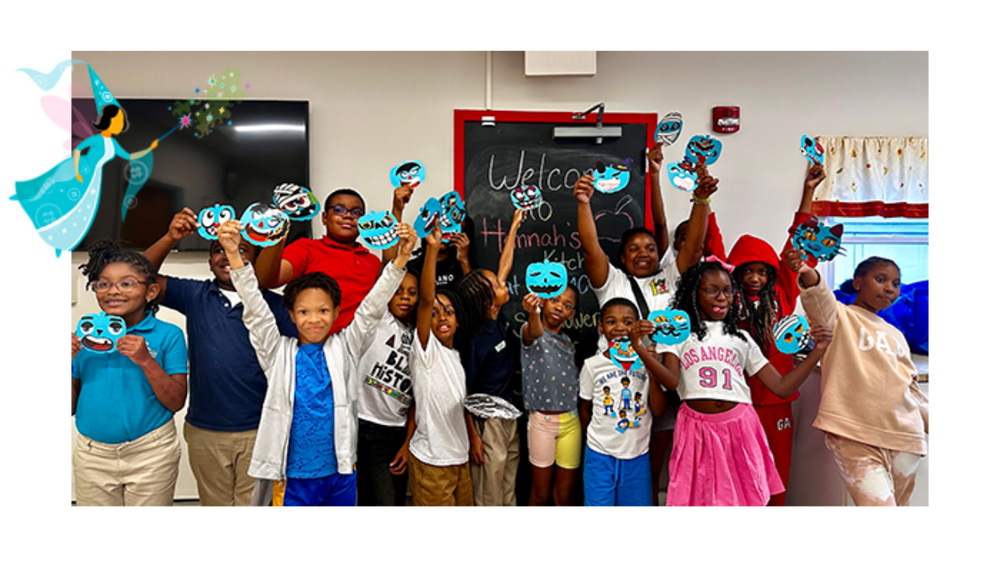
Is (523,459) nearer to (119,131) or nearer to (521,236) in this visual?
(521,236)

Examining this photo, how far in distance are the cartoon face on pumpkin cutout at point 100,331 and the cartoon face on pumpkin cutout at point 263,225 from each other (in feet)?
1.60

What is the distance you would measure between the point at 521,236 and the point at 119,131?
1809mm

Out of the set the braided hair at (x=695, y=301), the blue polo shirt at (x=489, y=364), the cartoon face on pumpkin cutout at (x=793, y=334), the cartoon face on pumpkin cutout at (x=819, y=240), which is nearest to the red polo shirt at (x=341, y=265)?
the blue polo shirt at (x=489, y=364)

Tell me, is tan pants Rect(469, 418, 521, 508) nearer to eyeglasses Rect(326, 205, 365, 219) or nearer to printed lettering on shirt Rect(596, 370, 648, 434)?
printed lettering on shirt Rect(596, 370, 648, 434)

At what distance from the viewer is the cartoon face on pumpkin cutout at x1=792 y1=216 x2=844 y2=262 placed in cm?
204

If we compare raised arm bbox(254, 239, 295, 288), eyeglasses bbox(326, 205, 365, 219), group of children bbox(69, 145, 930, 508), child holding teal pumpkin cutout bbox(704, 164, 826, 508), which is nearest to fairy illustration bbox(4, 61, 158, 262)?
group of children bbox(69, 145, 930, 508)

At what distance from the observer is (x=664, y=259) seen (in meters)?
2.26

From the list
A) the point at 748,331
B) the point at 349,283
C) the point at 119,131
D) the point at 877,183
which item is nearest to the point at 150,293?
the point at 349,283

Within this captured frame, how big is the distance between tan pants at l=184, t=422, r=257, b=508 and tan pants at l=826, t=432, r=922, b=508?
86.3 inches

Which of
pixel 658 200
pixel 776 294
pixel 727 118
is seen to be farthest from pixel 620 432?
pixel 727 118

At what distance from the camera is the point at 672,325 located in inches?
74.6

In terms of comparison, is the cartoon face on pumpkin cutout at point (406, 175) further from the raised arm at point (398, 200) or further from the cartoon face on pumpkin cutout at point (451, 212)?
the cartoon face on pumpkin cutout at point (451, 212)

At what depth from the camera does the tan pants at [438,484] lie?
1902 millimetres

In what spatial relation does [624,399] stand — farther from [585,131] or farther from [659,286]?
[585,131]
